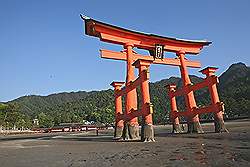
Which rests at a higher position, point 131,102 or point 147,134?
point 131,102

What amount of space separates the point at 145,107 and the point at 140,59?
259 centimetres

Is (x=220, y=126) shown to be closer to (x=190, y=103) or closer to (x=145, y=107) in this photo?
(x=190, y=103)

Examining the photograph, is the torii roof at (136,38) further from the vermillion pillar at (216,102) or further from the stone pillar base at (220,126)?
the stone pillar base at (220,126)

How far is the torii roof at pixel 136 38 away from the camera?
15.8 meters

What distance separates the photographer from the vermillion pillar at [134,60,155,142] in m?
13.1

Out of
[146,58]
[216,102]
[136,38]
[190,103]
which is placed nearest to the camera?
[146,58]

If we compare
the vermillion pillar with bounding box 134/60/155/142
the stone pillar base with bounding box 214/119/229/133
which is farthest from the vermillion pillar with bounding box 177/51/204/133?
the vermillion pillar with bounding box 134/60/155/142

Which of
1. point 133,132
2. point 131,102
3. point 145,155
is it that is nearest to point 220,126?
point 133,132

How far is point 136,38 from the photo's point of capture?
17625 millimetres

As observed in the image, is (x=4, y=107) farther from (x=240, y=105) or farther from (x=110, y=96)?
(x=110, y=96)

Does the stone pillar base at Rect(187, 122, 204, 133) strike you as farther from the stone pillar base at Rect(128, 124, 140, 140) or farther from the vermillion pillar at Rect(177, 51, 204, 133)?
the stone pillar base at Rect(128, 124, 140, 140)

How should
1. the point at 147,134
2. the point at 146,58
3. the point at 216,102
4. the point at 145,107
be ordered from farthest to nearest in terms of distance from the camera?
the point at 216,102 → the point at 146,58 → the point at 145,107 → the point at 147,134

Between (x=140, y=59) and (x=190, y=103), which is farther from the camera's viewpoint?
(x=190, y=103)

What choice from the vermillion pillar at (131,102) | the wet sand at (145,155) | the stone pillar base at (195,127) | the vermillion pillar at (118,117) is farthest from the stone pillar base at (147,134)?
the stone pillar base at (195,127)
